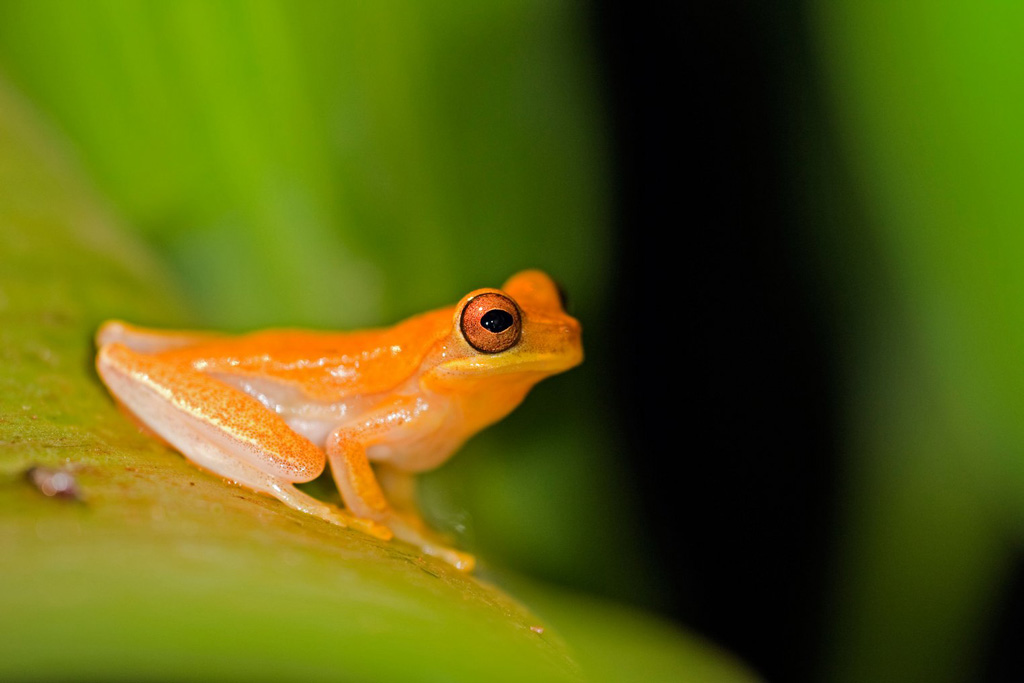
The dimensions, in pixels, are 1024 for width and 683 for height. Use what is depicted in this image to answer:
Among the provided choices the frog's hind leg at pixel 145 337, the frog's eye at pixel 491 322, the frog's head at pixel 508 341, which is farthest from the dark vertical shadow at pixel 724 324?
the frog's hind leg at pixel 145 337

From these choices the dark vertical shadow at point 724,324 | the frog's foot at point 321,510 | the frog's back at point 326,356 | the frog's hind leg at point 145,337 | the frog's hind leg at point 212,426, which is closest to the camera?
the frog's foot at point 321,510

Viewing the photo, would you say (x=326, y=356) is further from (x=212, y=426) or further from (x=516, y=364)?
(x=516, y=364)

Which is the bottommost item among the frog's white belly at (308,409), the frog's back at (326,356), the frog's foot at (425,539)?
the frog's foot at (425,539)

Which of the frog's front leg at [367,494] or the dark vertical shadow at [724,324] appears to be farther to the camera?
the dark vertical shadow at [724,324]

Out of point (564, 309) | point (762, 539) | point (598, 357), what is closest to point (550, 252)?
point (564, 309)

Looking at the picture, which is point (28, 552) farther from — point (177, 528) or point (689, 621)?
point (689, 621)

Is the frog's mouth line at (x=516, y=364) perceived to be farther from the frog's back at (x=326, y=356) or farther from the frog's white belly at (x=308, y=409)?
the frog's white belly at (x=308, y=409)

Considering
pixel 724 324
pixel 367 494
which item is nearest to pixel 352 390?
pixel 367 494

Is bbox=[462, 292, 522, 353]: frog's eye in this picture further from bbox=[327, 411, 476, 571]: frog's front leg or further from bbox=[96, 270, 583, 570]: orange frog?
bbox=[327, 411, 476, 571]: frog's front leg
